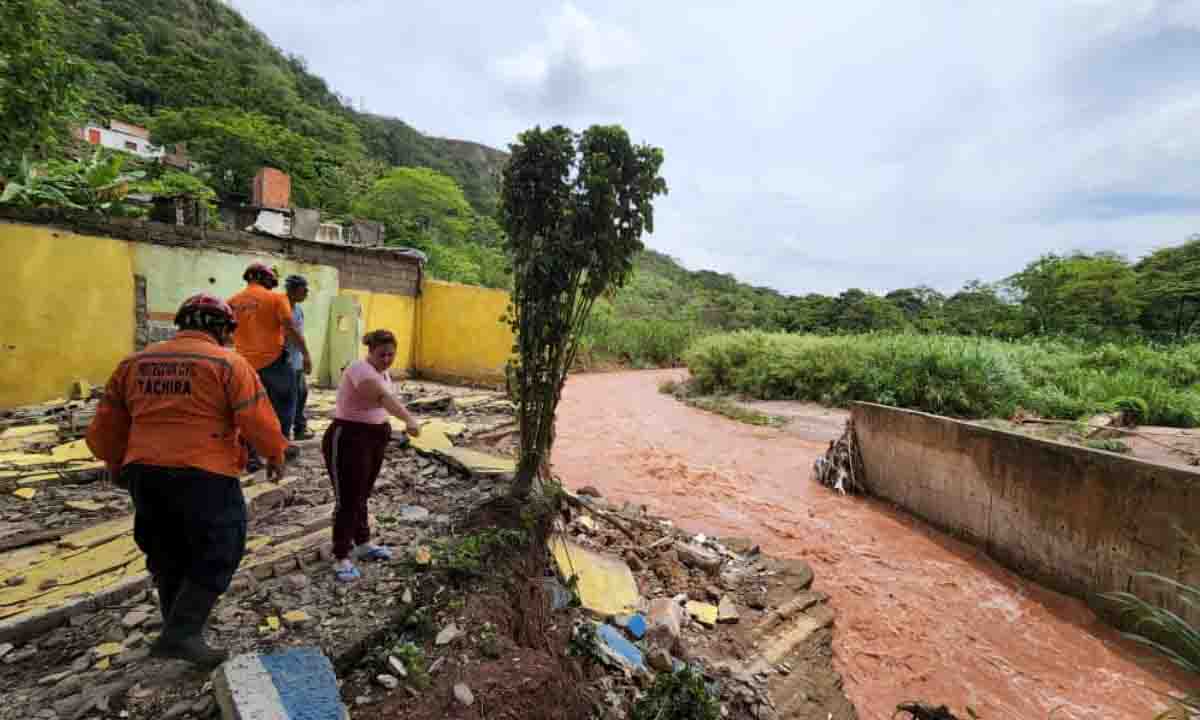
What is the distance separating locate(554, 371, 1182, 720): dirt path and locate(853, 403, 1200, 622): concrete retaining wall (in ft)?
0.78

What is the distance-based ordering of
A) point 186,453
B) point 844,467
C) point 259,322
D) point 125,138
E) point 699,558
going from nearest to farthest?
point 186,453 < point 259,322 < point 699,558 < point 844,467 < point 125,138

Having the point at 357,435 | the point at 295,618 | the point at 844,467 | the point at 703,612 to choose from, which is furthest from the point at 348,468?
the point at 844,467

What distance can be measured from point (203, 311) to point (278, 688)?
4.89 ft

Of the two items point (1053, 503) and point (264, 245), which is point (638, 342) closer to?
point (264, 245)

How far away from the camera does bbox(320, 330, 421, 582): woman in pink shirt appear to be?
108 inches

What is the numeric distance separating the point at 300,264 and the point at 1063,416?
45.5 feet

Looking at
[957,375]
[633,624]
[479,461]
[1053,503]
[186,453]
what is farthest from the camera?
[957,375]

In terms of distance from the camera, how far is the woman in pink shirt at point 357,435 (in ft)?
9.04

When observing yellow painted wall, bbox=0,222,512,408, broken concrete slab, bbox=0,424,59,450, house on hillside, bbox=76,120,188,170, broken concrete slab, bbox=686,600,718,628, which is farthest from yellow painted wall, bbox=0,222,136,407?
house on hillside, bbox=76,120,188,170

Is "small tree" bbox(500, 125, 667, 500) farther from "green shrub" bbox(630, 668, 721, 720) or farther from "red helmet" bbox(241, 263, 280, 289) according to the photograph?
"red helmet" bbox(241, 263, 280, 289)

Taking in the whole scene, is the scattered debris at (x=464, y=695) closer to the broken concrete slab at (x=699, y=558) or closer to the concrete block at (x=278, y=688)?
the concrete block at (x=278, y=688)

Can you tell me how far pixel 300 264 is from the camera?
824cm

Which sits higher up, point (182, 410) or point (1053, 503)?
point (182, 410)

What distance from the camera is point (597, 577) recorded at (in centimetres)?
359
